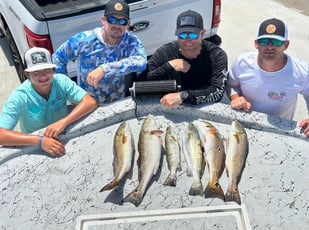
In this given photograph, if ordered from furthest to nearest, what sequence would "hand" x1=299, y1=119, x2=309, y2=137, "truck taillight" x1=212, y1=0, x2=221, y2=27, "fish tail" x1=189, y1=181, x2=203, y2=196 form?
"truck taillight" x1=212, y1=0, x2=221, y2=27 → "hand" x1=299, y1=119, x2=309, y2=137 → "fish tail" x1=189, y1=181, x2=203, y2=196

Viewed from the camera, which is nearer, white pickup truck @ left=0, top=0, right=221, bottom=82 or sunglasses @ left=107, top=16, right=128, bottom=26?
sunglasses @ left=107, top=16, right=128, bottom=26

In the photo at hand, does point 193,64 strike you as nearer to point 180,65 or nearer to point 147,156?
point 180,65

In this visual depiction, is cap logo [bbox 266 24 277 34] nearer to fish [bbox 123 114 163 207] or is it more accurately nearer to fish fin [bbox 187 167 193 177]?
fish [bbox 123 114 163 207]

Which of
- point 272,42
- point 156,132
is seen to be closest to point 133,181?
point 156,132

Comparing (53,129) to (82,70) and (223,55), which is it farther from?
(223,55)

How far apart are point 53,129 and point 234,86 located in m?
1.60

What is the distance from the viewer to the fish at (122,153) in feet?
8.63

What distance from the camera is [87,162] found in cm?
283

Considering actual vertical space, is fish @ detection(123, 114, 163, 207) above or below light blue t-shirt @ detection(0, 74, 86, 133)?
below

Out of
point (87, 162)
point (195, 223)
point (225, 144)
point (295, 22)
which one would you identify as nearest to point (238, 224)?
point (195, 223)

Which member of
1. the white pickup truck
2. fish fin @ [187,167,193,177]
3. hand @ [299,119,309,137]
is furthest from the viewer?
the white pickup truck

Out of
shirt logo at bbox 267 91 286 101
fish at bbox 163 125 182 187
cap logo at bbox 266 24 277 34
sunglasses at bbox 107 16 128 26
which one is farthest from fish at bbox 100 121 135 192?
cap logo at bbox 266 24 277 34

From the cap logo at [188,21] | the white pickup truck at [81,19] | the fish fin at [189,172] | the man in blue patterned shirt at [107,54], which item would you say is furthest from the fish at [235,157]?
the white pickup truck at [81,19]

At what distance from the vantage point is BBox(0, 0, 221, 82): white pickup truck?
3754 millimetres
